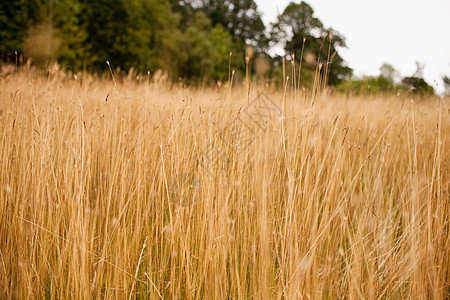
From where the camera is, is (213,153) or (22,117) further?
(22,117)

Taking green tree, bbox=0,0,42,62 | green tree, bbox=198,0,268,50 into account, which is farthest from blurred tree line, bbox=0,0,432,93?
green tree, bbox=198,0,268,50

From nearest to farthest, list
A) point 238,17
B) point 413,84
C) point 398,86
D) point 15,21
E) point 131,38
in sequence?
point 413,84, point 15,21, point 398,86, point 131,38, point 238,17

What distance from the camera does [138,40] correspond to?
1278 centimetres

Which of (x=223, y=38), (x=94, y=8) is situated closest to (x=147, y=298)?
(x=94, y=8)

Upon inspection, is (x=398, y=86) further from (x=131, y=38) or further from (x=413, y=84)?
(x=131, y=38)

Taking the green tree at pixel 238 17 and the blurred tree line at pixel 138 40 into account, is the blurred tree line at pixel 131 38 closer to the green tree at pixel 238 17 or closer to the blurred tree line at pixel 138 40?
the blurred tree line at pixel 138 40

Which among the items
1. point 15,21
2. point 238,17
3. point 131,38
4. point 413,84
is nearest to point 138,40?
point 131,38

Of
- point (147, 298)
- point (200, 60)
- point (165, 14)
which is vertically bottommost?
point (147, 298)

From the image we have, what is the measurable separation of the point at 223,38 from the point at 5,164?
83.2 ft

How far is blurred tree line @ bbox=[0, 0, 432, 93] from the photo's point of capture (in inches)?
145

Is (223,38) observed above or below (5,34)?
above

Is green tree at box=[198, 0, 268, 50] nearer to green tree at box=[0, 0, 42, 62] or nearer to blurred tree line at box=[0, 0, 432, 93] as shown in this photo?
blurred tree line at box=[0, 0, 432, 93]

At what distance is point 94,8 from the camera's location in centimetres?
1178

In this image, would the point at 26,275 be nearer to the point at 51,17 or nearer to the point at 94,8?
the point at 51,17
